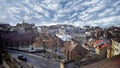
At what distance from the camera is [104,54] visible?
3711 millimetres

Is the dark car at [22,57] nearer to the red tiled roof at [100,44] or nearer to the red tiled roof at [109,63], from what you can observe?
the red tiled roof at [109,63]

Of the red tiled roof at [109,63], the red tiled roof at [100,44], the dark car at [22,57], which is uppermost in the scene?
the red tiled roof at [100,44]

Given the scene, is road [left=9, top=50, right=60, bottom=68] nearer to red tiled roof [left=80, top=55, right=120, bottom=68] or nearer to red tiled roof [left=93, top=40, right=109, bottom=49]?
red tiled roof [left=80, top=55, right=120, bottom=68]

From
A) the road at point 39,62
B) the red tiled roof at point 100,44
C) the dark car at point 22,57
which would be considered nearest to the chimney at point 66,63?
the road at point 39,62

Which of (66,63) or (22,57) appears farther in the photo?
(22,57)

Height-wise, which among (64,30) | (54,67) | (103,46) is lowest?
(54,67)

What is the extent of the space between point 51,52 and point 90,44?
0.57 meters

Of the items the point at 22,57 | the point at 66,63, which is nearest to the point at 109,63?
the point at 66,63

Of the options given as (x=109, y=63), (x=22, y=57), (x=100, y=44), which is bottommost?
(x=109, y=63)

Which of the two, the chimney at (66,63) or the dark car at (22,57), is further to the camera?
the dark car at (22,57)

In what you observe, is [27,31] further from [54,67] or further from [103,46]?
[103,46]

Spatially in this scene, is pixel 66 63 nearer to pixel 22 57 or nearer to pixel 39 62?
pixel 39 62

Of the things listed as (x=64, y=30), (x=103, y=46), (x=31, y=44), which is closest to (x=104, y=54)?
(x=103, y=46)

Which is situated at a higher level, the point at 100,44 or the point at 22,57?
the point at 100,44
